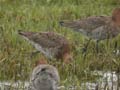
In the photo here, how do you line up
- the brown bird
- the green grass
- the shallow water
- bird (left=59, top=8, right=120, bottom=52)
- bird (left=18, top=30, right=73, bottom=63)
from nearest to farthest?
the brown bird, the shallow water, the green grass, bird (left=18, top=30, right=73, bottom=63), bird (left=59, top=8, right=120, bottom=52)

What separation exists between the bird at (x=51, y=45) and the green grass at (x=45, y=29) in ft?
0.48

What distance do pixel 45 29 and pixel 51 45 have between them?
181cm

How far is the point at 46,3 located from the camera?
14.2 m

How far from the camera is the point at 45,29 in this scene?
1164 cm

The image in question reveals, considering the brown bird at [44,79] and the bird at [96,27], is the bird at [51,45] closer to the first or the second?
the bird at [96,27]

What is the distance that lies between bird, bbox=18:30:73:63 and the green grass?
147 millimetres

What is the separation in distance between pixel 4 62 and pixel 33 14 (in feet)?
12.3

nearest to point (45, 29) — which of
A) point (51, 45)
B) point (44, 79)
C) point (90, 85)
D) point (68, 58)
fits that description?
point (51, 45)

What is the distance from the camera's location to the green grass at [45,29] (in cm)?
905

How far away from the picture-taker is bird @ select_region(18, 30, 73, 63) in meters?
9.84

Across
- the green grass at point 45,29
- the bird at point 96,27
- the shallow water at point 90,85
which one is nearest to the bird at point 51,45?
the green grass at point 45,29

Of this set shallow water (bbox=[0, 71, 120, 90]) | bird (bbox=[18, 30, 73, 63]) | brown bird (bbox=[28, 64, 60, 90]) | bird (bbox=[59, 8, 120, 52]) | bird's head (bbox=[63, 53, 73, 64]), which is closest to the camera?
Answer: brown bird (bbox=[28, 64, 60, 90])

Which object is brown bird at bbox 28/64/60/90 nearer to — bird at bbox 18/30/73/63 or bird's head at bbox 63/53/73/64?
bird's head at bbox 63/53/73/64

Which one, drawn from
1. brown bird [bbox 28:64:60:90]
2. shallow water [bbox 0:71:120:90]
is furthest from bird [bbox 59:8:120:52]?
brown bird [bbox 28:64:60:90]
